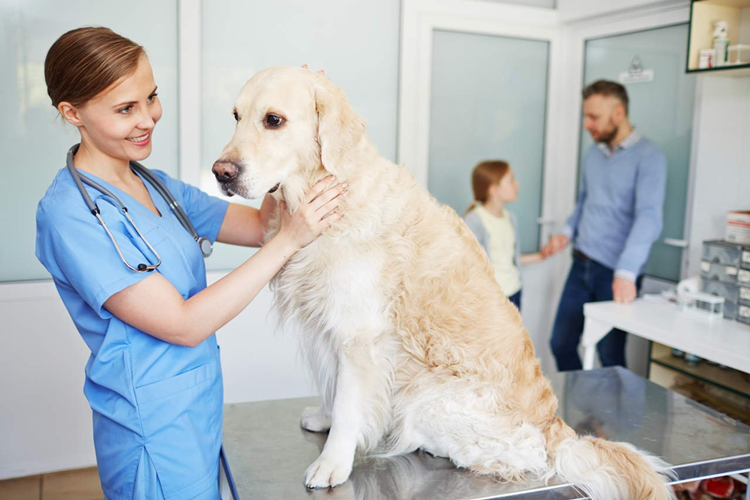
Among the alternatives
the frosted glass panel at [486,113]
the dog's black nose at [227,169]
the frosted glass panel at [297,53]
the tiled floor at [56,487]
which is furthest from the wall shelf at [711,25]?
the tiled floor at [56,487]

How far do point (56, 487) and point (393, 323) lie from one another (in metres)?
2.33

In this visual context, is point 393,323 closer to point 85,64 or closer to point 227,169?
point 227,169

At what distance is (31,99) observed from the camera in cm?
294

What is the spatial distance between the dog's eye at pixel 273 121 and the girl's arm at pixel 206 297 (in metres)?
0.21

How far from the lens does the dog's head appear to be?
1.45m

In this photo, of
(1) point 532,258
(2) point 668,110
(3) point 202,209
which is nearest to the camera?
(3) point 202,209

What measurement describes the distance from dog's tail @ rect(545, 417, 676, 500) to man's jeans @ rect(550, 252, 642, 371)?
184 centimetres

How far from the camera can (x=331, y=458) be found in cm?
154

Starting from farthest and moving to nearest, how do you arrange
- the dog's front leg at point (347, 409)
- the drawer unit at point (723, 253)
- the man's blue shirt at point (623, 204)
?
the man's blue shirt at point (623, 204), the drawer unit at point (723, 253), the dog's front leg at point (347, 409)

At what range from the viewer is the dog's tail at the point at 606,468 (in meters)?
1.49

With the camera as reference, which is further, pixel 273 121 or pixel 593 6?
pixel 593 6

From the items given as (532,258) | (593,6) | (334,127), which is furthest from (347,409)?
(593,6)

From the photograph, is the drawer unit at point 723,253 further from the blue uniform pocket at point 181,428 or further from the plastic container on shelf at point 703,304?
the blue uniform pocket at point 181,428

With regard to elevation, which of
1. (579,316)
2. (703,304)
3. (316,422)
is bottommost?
(579,316)
